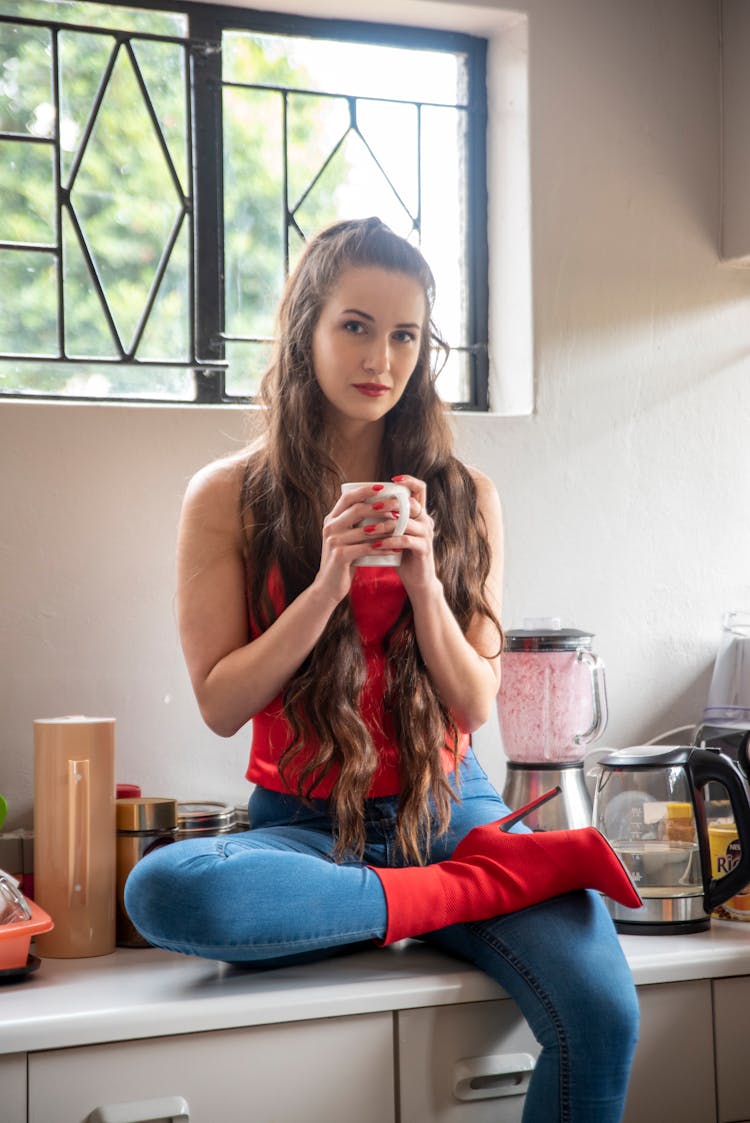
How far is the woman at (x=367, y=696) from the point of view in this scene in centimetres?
125

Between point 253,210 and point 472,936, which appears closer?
point 472,936

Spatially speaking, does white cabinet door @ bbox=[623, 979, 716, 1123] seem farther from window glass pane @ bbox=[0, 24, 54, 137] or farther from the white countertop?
window glass pane @ bbox=[0, 24, 54, 137]

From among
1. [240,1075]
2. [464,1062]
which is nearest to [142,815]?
[240,1075]

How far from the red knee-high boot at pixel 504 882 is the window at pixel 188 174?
95cm

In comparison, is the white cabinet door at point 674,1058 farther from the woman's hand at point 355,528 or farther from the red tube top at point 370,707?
the woman's hand at point 355,528

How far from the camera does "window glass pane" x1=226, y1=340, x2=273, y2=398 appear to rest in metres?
1.99

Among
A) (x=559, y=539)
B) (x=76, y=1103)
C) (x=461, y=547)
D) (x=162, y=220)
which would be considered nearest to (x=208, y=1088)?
(x=76, y=1103)

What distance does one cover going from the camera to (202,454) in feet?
6.12

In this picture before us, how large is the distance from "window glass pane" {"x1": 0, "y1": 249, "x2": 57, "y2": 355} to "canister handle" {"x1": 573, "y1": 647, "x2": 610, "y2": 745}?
925 mm

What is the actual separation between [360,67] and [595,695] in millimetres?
1126

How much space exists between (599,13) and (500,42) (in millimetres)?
170

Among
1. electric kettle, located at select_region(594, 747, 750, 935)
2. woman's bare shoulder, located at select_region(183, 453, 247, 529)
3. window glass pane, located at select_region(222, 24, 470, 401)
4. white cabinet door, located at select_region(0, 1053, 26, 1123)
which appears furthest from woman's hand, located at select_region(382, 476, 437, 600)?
window glass pane, located at select_region(222, 24, 470, 401)

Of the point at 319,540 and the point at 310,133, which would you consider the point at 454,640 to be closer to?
the point at 319,540

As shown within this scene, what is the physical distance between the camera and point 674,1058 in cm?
139
